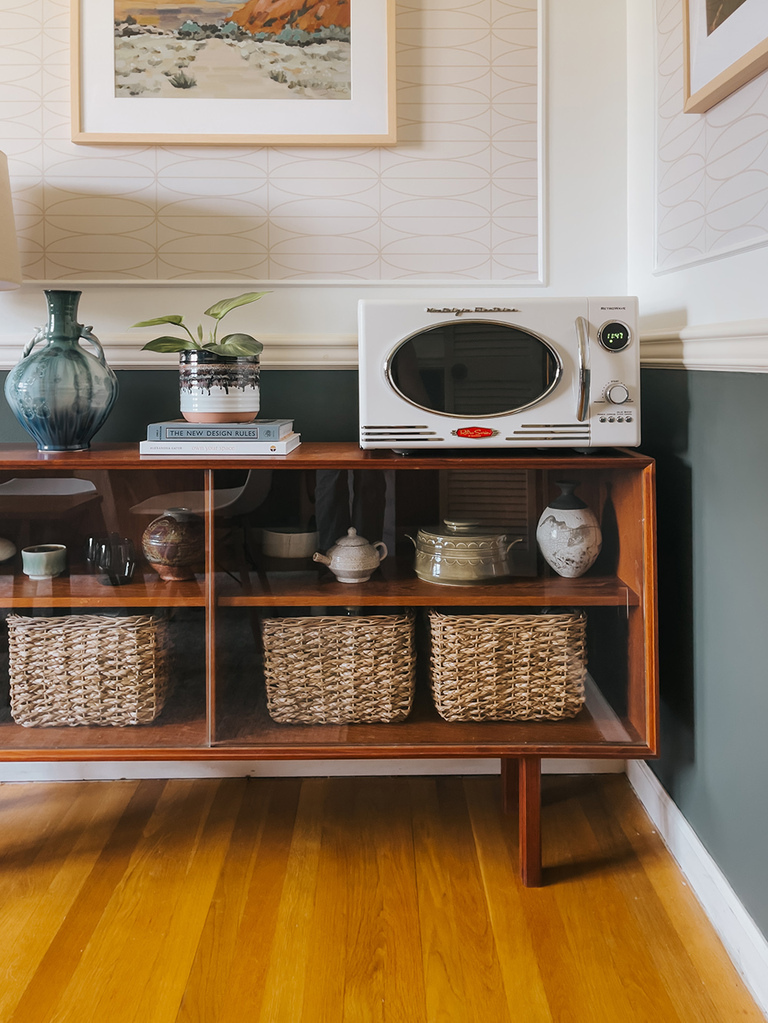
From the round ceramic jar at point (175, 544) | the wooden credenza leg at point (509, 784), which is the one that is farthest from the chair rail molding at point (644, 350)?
the wooden credenza leg at point (509, 784)

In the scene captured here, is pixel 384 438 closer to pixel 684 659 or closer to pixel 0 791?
pixel 684 659

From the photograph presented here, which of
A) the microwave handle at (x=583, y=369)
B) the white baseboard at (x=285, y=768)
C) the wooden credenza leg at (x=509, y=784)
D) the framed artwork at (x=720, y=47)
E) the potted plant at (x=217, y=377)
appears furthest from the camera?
the white baseboard at (x=285, y=768)

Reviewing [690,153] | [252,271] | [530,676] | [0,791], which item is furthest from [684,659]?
[0,791]

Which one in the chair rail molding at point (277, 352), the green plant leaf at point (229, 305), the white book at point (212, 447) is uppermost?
the green plant leaf at point (229, 305)

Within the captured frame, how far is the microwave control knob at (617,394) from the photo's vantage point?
53.4 inches

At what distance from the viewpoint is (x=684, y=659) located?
1.47 m

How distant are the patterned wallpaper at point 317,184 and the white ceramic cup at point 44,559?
2.09 feet

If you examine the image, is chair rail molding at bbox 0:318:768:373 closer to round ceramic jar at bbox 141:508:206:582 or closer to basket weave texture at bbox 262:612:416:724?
round ceramic jar at bbox 141:508:206:582

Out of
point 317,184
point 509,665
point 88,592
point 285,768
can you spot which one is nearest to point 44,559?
point 88,592

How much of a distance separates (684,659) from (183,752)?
0.91 m

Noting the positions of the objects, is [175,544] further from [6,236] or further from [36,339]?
[6,236]

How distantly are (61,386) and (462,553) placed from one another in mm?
779

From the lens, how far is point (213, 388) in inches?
57.3

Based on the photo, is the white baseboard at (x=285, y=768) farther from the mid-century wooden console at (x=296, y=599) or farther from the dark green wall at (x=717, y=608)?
the mid-century wooden console at (x=296, y=599)
